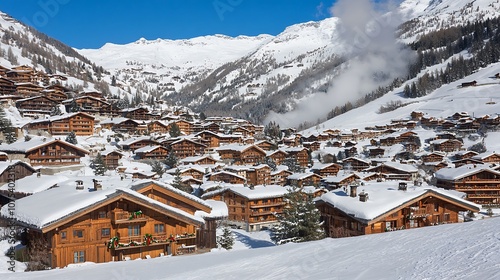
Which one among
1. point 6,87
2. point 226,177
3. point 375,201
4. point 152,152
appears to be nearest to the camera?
point 375,201

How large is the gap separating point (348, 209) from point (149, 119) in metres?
68.8

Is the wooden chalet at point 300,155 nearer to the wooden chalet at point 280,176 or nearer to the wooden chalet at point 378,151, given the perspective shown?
the wooden chalet at point 378,151

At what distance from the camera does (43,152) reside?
159ft

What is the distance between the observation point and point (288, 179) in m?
63.2

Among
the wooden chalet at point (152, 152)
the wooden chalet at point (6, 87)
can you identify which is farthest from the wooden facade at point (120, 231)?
the wooden chalet at point (6, 87)

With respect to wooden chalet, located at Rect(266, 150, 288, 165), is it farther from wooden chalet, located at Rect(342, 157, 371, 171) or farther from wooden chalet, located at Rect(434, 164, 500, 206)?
wooden chalet, located at Rect(434, 164, 500, 206)

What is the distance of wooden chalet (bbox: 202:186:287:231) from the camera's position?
4641cm

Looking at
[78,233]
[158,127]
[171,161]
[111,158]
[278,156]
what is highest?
[158,127]

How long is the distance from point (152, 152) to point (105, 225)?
4595 cm

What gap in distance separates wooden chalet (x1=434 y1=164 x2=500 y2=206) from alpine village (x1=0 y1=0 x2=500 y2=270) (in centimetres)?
Result: 13

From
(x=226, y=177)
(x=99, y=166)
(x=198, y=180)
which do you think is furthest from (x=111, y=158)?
(x=226, y=177)

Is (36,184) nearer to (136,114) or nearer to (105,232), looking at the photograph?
(105,232)

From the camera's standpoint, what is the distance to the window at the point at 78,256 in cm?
1816

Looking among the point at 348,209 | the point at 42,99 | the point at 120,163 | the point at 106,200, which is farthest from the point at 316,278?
the point at 42,99
